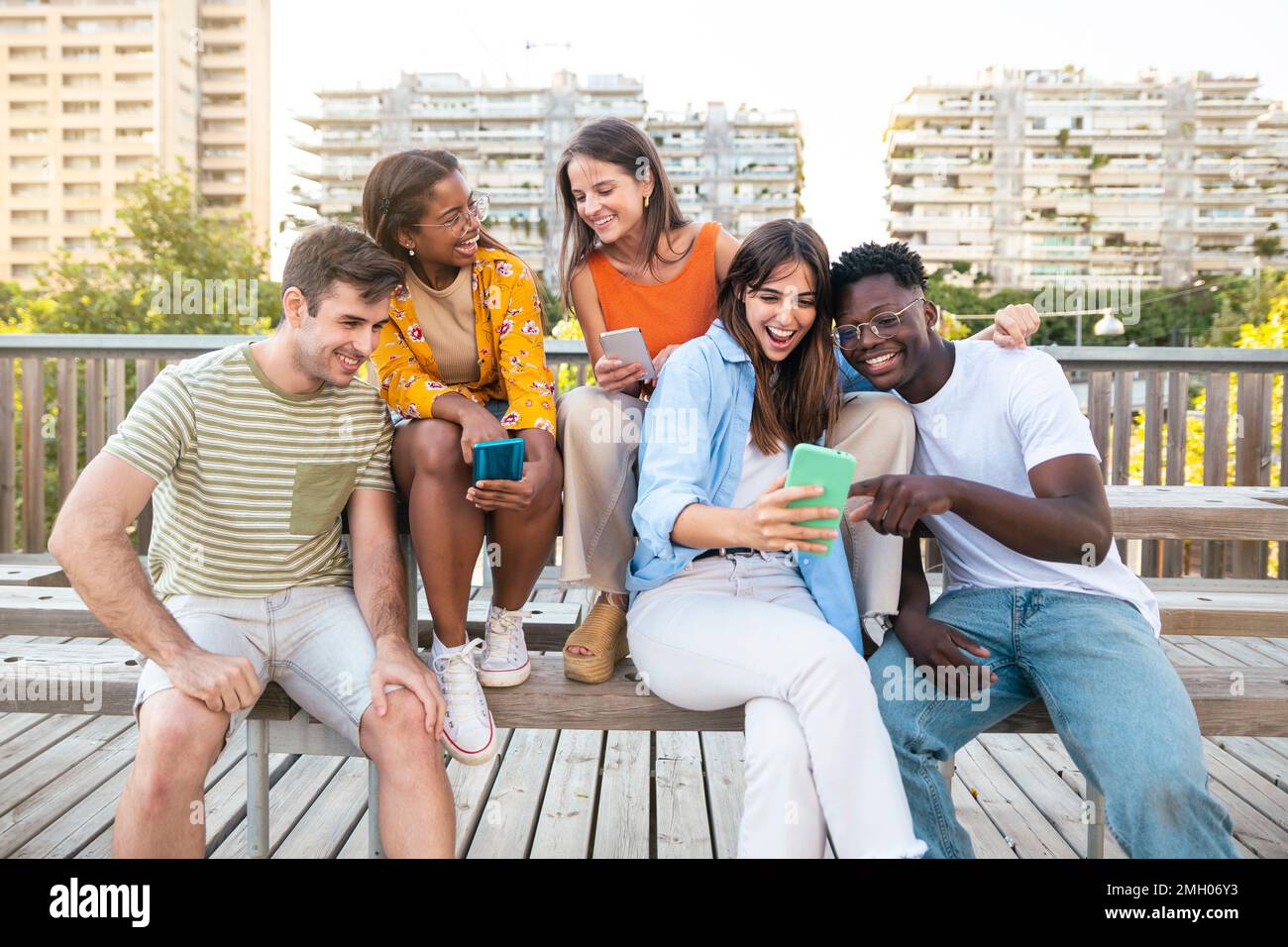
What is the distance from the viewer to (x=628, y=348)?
220 centimetres

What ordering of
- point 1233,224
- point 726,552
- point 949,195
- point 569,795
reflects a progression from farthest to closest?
point 949,195 < point 1233,224 < point 569,795 < point 726,552

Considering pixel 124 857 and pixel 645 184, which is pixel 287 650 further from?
pixel 645 184

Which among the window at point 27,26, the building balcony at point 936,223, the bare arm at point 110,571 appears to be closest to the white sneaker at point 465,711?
the bare arm at point 110,571

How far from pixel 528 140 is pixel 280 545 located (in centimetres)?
8994

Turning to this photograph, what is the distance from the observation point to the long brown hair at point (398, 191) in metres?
2.09

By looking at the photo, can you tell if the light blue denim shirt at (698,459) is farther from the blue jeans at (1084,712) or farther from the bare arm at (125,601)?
the bare arm at (125,601)

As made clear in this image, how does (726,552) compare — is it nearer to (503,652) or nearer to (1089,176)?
(503,652)

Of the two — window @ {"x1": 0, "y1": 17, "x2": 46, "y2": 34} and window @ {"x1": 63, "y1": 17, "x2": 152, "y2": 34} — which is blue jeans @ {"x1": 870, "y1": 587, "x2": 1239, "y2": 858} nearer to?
window @ {"x1": 63, "y1": 17, "x2": 152, "y2": 34}

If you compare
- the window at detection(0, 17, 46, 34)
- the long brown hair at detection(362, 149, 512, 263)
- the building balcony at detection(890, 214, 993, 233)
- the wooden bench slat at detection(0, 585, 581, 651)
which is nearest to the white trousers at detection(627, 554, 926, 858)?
the wooden bench slat at detection(0, 585, 581, 651)

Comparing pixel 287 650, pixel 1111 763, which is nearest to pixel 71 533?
pixel 287 650

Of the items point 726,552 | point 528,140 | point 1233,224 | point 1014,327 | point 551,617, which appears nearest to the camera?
point 726,552

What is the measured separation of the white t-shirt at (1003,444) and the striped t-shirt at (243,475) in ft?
4.09

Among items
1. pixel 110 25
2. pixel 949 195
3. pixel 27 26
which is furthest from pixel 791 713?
pixel 27 26

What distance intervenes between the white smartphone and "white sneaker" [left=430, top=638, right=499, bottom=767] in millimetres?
733
